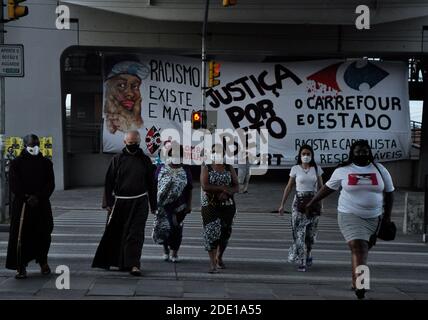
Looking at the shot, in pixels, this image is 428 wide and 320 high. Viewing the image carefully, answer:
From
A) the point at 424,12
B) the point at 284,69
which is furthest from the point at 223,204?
the point at 284,69

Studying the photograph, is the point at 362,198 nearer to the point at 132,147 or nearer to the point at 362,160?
the point at 362,160

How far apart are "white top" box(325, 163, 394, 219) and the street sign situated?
30.1ft

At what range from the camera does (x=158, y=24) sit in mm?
28484

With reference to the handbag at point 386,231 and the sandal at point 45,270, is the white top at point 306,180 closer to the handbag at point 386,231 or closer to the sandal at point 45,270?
the handbag at point 386,231

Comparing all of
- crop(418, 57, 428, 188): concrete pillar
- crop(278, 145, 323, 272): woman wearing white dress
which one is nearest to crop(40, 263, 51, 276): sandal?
crop(278, 145, 323, 272): woman wearing white dress

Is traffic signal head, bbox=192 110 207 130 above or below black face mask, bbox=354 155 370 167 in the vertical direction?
above

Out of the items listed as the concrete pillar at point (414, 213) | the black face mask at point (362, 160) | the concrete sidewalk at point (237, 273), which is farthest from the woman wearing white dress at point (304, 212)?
the concrete pillar at point (414, 213)

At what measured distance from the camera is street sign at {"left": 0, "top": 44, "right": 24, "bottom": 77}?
1446cm

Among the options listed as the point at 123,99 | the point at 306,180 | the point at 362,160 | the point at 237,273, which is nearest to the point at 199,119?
the point at 123,99

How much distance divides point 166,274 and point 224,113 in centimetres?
2271

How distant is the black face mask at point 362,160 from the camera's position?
7.51 meters

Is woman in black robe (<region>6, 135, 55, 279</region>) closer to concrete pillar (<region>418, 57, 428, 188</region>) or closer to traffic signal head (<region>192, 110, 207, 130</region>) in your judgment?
traffic signal head (<region>192, 110, 207, 130</region>)

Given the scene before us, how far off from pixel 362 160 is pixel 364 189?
0.33 metres
